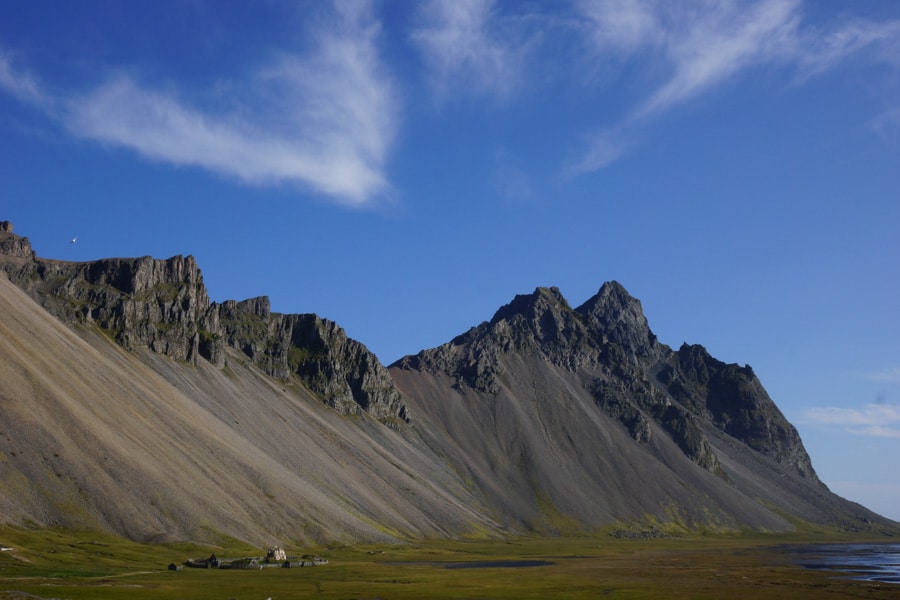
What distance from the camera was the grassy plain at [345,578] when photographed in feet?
296

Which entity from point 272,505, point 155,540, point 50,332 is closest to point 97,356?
point 50,332

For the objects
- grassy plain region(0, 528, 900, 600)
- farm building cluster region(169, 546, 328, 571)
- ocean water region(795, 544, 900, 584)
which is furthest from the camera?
ocean water region(795, 544, 900, 584)

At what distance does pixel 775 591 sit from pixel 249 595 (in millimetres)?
70321

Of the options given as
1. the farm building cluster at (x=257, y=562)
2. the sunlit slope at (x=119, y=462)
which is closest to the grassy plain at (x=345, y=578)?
the farm building cluster at (x=257, y=562)

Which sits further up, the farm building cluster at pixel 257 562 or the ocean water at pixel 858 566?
the ocean water at pixel 858 566

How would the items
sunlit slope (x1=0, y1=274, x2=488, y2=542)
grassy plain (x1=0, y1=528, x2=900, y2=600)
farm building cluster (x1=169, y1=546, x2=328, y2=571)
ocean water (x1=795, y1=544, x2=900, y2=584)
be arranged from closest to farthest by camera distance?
grassy plain (x1=0, y1=528, x2=900, y2=600)
farm building cluster (x1=169, y1=546, x2=328, y2=571)
sunlit slope (x1=0, y1=274, x2=488, y2=542)
ocean water (x1=795, y1=544, x2=900, y2=584)

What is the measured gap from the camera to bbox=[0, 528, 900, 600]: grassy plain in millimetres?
90312

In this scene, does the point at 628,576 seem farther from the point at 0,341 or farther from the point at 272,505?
the point at 0,341

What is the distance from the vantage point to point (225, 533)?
145 m

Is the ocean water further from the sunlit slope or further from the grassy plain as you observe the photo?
the sunlit slope

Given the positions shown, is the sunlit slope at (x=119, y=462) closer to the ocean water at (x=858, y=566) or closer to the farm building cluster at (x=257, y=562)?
the farm building cluster at (x=257, y=562)

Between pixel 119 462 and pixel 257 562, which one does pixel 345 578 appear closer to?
pixel 257 562

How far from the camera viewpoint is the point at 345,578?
11288 centimetres

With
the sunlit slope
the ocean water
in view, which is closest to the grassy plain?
the ocean water
